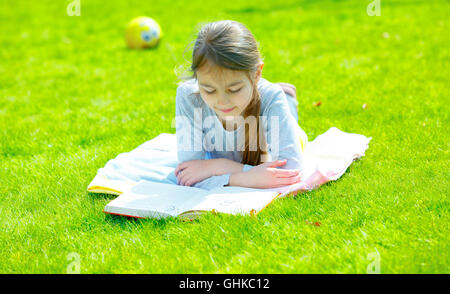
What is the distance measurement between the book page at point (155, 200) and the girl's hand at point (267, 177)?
10.2 inches

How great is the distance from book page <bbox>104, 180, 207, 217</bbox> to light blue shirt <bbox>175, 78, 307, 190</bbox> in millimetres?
198

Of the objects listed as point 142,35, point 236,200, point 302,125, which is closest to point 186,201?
point 236,200

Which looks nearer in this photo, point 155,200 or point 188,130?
point 155,200

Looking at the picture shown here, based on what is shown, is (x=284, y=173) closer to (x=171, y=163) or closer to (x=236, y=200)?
(x=236, y=200)

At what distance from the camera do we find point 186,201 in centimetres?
326

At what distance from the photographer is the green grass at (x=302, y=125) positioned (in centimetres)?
268

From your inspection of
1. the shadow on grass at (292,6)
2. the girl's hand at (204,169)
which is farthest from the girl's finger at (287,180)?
the shadow on grass at (292,6)

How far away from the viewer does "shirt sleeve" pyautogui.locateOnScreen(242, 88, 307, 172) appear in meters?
3.40

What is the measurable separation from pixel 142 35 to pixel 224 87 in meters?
5.47

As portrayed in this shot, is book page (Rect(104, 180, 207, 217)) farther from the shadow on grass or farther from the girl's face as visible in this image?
the shadow on grass

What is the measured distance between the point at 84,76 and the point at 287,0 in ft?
20.8
